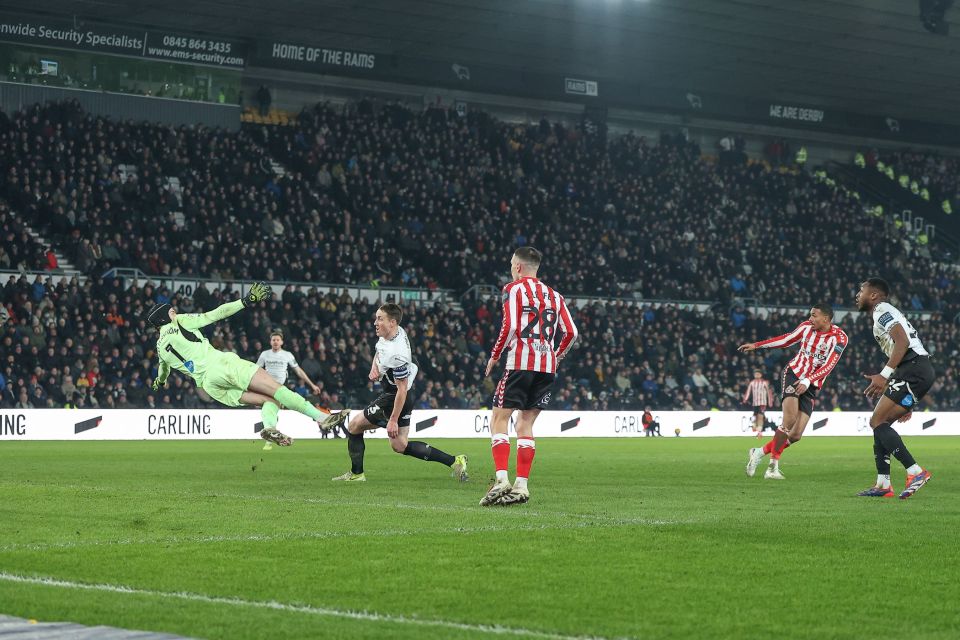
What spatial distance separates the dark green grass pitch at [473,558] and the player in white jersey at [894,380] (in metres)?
0.41

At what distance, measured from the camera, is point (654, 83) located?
2154 inches

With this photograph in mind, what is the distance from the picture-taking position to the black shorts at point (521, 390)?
12.8 meters

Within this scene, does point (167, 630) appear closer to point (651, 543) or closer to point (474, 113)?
point (651, 543)

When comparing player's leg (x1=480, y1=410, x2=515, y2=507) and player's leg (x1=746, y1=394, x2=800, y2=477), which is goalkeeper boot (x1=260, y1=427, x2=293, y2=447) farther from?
player's leg (x1=746, y1=394, x2=800, y2=477)

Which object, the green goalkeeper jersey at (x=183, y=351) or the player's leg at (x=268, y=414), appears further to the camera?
the green goalkeeper jersey at (x=183, y=351)

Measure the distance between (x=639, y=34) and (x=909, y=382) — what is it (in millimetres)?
35111

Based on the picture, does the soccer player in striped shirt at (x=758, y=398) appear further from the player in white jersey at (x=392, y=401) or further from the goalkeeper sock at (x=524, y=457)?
→ the goalkeeper sock at (x=524, y=457)

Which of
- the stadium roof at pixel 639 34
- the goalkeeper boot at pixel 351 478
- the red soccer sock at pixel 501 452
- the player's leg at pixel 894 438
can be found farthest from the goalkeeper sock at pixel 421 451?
the stadium roof at pixel 639 34

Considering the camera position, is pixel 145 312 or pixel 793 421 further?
pixel 145 312

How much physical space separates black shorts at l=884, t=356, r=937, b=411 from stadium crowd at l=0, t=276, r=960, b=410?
21794 millimetres

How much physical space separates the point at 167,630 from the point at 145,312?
2898 cm

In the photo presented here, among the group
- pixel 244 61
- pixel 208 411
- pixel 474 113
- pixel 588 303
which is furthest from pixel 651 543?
pixel 474 113

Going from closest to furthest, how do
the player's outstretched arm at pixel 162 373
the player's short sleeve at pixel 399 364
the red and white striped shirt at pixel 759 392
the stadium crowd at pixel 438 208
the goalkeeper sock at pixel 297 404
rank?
the player's short sleeve at pixel 399 364
the goalkeeper sock at pixel 297 404
the player's outstretched arm at pixel 162 373
the stadium crowd at pixel 438 208
the red and white striped shirt at pixel 759 392

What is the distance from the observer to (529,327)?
12758mm
